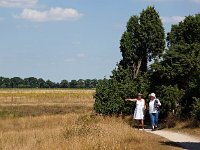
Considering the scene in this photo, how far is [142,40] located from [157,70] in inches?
256

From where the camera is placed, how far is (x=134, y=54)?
105 ft

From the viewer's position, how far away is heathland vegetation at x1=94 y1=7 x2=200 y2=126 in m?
24.4

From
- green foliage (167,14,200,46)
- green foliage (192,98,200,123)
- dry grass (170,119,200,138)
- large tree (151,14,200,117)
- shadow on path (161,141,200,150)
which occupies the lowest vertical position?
shadow on path (161,141,200,150)

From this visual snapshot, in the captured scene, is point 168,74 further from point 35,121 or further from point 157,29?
point 35,121

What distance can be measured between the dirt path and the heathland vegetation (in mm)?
1765

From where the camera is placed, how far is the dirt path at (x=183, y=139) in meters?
16.2

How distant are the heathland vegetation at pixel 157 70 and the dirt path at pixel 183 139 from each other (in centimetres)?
176

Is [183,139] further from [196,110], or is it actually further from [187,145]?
[196,110]

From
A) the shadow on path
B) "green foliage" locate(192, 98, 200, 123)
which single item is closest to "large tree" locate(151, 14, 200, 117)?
"green foliage" locate(192, 98, 200, 123)

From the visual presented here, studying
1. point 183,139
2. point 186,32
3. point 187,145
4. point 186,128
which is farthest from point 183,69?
point 187,145

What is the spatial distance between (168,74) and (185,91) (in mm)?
1369

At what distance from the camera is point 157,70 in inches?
1020

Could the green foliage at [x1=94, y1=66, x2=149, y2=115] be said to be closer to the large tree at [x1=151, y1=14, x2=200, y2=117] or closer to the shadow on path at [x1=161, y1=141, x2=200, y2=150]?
the large tree at [x1=151, y1=14, x2=200, y2=117]

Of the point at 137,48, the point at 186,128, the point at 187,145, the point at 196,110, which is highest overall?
the point at 137,48
